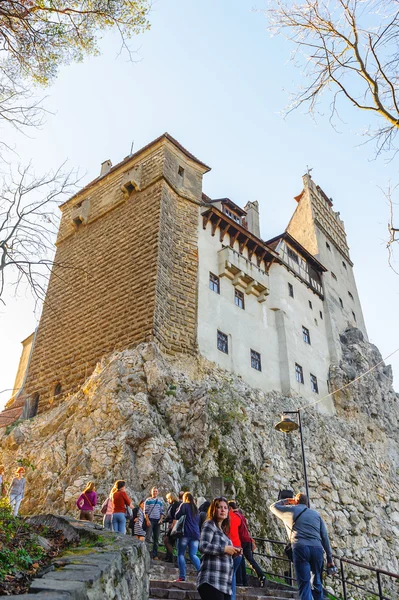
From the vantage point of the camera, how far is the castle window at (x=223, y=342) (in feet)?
65.9

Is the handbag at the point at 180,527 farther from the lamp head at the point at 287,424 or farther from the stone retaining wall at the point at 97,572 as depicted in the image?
the lamp head at the point at 287,424

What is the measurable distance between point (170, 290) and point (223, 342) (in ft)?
11.4

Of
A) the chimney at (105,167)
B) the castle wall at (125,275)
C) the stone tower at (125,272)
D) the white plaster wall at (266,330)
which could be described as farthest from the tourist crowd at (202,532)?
the chimney at (105,167)

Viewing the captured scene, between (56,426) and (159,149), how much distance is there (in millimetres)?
13667

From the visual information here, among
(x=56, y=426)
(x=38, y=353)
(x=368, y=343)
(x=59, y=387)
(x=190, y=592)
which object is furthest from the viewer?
(x=368, y=343)

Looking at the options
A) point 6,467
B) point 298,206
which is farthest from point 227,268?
point 298,206

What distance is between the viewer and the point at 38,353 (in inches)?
849

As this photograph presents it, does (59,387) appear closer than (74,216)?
Yes

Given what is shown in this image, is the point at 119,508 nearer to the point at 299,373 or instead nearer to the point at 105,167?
the point at 299,373

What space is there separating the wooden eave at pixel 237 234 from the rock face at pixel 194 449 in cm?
758

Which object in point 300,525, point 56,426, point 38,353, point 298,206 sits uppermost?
point 298,206

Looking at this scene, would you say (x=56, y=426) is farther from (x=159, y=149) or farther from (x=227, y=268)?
(x=159, y=149)

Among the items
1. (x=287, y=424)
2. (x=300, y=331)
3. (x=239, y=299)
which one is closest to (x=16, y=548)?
(x=287, y=424)

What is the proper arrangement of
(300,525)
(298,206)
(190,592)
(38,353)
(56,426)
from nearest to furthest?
(300,525)
(190,592)
(56,426)
(38,353)
(298,206)
